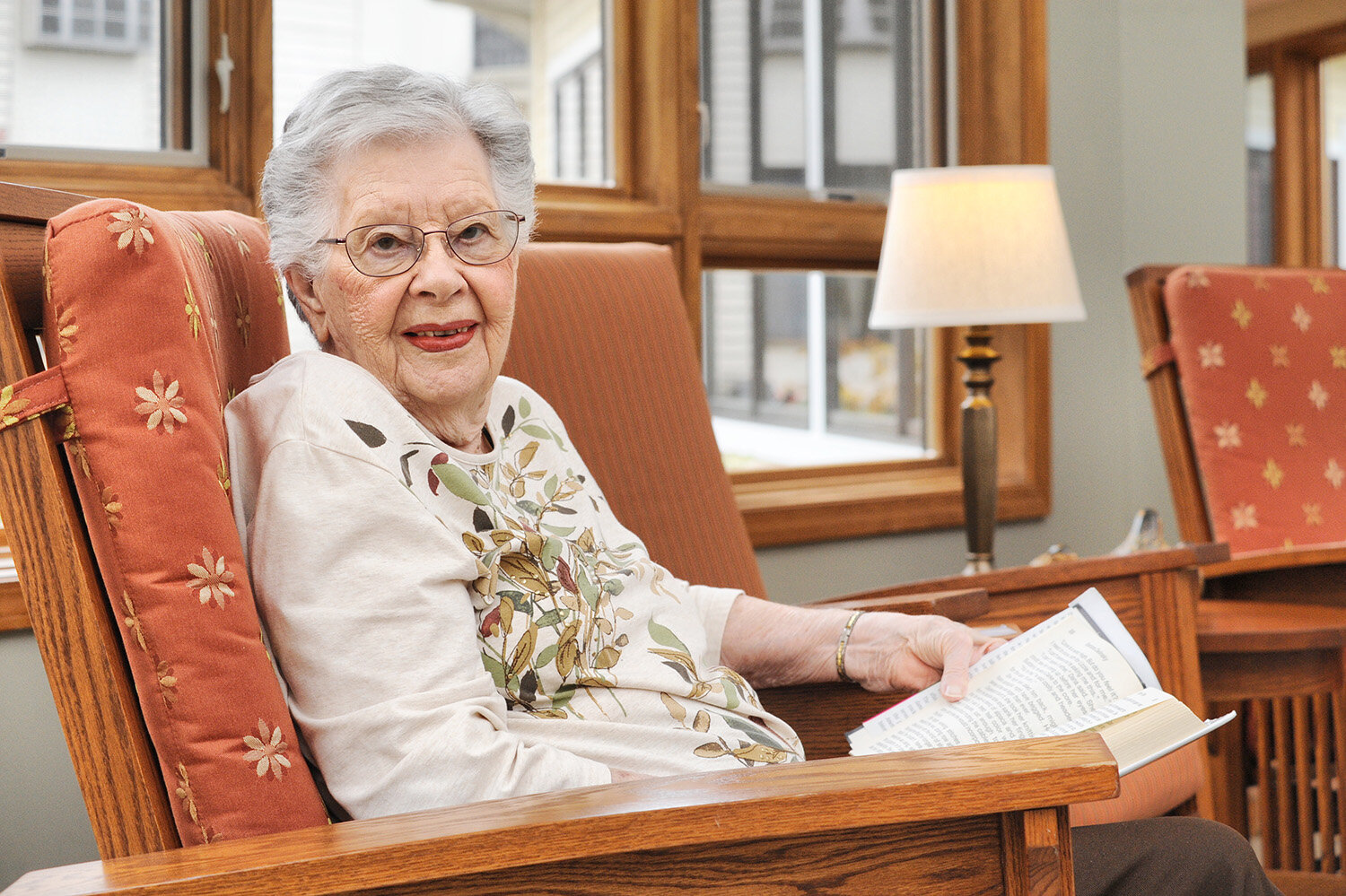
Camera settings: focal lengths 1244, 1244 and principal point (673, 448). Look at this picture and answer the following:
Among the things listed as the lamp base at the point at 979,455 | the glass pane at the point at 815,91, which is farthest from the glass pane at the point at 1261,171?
the lamp base at the point at 979,455

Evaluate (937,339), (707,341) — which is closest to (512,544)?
(707,341)

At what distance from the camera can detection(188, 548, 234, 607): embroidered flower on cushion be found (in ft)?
2.92

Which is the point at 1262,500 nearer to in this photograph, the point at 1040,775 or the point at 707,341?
the point at 707,341

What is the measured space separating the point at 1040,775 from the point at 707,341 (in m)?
2.07

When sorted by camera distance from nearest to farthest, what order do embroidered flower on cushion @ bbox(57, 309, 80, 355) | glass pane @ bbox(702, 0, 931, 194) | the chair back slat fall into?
embroidered flower on cushion @ bbox(57, 309, 80, 355), the chair back slat, glass pane @ bbox(702, 0, 931, 194)

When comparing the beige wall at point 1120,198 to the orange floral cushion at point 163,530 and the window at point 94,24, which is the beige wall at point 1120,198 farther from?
the orange floral cushion at point 163,530

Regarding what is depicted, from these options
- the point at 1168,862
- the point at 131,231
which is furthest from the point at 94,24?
the point at 1168,862

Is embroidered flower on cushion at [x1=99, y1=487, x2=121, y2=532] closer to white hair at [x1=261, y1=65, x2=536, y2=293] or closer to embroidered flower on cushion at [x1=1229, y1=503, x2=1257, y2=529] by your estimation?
white hair at [x1=261, y1=65, x2=536, y2=293]

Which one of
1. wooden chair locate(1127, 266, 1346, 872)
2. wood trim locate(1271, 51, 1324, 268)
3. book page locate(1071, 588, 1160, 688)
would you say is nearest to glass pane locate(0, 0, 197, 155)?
book page locate(1071, 588, 1160, 688)

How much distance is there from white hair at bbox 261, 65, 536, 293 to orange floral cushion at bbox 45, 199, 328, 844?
22 cm

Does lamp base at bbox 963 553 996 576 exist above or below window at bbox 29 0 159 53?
below

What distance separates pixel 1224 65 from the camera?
3.27 metres

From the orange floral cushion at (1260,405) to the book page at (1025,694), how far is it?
4.57 ft

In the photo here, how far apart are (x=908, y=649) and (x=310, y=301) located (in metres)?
0.74
